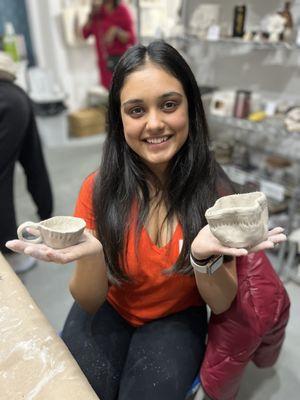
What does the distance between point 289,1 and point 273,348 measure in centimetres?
175

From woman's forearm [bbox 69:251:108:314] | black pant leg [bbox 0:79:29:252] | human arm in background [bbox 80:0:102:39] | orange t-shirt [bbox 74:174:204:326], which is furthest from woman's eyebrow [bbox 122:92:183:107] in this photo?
human arm in background [bbox 80:0:102:39]

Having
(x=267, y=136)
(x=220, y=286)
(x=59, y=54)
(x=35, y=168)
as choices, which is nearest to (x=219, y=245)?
(x=220, y=286)

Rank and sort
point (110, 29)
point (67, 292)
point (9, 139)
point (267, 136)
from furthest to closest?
1. point (110, 29)
2. point (267, 136)
3. point (67, 292)
4. point (9, 139)

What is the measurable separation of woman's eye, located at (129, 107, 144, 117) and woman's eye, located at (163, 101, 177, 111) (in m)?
0.06

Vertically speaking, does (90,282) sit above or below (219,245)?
below

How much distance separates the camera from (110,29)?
11.6 ft

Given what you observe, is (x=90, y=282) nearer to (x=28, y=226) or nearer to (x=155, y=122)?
(x=28, y=226)

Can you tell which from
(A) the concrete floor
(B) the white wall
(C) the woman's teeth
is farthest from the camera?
(B) the white wall

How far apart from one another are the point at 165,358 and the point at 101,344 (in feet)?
0.62

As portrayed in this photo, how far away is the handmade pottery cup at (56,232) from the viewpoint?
77cm

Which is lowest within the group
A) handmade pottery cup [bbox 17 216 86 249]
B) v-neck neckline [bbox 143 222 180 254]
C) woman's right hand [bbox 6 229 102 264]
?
v-neck neckline [bbox 143 222 180 254]

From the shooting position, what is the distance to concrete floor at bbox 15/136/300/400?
1.41m

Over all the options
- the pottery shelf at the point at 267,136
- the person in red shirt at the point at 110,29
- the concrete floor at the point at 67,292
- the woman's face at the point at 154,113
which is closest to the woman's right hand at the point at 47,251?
the woman's face at the point at 154,113

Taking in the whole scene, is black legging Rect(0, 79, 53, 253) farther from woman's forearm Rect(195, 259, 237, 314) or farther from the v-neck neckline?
woman's forearm Rect(195, 259, 237, 314)
